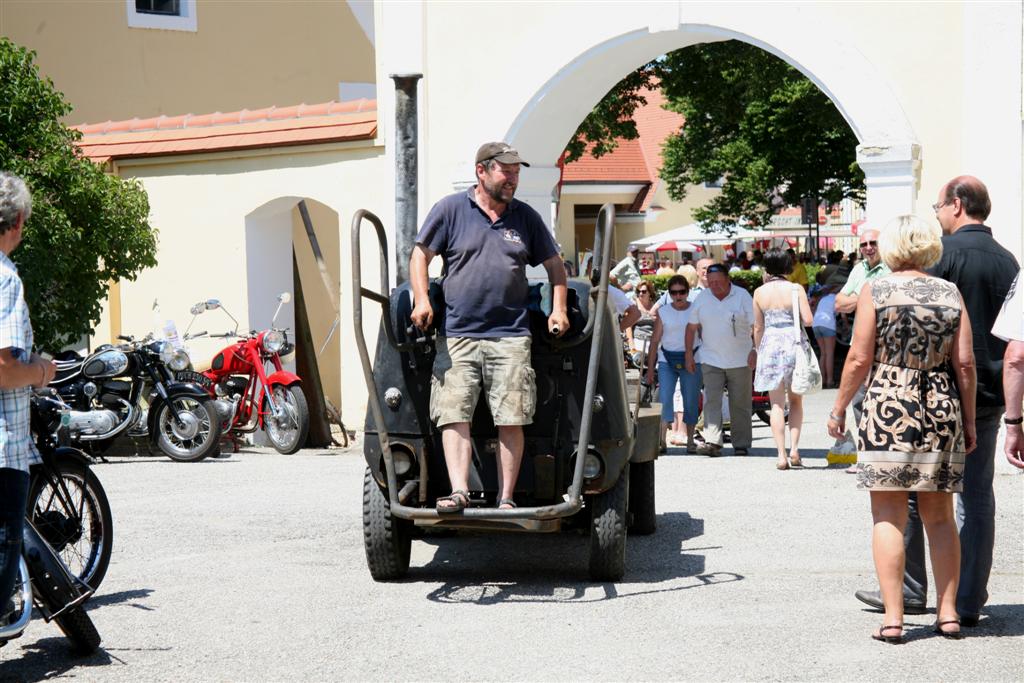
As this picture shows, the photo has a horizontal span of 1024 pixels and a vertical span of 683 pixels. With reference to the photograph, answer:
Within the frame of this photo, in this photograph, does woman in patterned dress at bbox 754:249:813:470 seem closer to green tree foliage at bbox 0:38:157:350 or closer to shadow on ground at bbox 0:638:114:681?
green tree foliage at bbox 0:38:157:350

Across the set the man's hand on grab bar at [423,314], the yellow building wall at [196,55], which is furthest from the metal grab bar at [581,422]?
the yellow building wall at [196,55]

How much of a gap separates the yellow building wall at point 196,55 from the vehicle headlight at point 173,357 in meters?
8.79

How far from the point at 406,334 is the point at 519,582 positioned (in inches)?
53.7

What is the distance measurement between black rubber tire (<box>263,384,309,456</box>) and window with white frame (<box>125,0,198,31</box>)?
34.3 feet

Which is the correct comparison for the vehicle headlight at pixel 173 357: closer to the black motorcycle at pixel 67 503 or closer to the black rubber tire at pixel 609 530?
the black motorcycle at pixel 67 503

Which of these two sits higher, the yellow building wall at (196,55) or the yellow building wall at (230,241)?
the yellow building wall at (196,55)

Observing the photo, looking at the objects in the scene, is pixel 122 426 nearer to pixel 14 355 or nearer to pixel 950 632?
pixel 14 355

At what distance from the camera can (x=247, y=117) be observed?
15148 millimetres

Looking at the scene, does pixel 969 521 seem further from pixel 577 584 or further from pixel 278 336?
pixel 278 336

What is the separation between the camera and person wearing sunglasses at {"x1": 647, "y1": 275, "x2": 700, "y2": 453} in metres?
12.8

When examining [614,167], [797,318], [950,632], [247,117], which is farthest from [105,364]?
[614,167]

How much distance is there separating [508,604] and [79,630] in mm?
1945

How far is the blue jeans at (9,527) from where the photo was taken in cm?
495

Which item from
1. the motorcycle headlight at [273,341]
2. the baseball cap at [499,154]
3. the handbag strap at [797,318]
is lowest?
the motorcycle headlight at [273,341]
